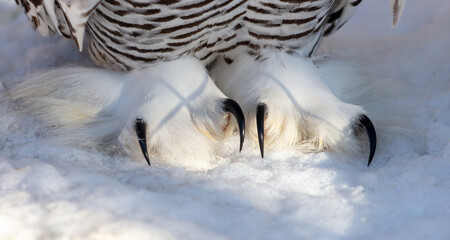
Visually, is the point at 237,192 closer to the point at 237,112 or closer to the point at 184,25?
the point at 237,112

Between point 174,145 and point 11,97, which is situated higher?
point 11,97

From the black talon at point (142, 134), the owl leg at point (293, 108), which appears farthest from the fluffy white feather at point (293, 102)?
the black talon at point (142, 134)

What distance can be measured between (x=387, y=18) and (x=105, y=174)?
1.18 m

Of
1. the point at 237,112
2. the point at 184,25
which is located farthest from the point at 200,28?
the point at 237,112

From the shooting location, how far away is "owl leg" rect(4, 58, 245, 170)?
3.61 feet

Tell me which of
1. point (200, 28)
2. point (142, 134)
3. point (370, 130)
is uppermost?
point (200, 28)

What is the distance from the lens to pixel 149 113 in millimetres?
1104

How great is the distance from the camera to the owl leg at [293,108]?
3.66ft

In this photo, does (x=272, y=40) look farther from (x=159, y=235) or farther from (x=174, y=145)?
(x=159, y=235)

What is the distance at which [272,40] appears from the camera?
1161mm

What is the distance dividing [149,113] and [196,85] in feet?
0.37

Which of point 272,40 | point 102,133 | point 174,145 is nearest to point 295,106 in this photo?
point 272,40

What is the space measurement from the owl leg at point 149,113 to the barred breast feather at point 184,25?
4cm

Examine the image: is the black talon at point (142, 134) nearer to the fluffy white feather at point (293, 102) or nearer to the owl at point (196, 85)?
the owl at point (196, 85)
